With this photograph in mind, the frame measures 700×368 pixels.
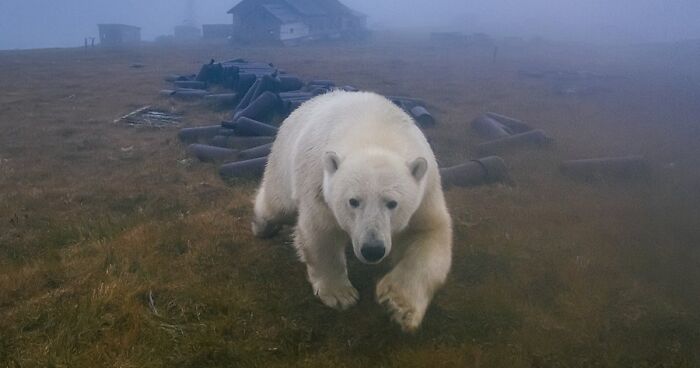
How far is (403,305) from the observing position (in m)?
4.11

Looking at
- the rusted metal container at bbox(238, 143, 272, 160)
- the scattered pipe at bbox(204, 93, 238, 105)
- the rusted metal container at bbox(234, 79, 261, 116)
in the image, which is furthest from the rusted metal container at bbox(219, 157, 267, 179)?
the scattered pipe at bbox(204, 93, 238, 105)

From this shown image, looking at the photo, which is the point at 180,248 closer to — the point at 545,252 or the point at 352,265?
the point at 352,265

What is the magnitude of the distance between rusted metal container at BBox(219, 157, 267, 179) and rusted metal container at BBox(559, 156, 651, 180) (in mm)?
5565

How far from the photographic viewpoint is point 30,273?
4.95 meters

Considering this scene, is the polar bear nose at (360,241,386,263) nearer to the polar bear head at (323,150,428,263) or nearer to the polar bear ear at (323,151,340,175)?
the polar bear head at (323,150,428,263)

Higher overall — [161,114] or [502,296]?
[161,114]

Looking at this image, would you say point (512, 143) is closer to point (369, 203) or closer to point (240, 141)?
point (240, 141)

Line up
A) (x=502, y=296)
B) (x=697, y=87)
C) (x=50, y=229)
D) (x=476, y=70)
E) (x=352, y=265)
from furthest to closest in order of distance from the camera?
(x=476, y=70) < (x=697, y=87) < (x=50, y=229) < (x=352, y=265) < (x=502, y=296)

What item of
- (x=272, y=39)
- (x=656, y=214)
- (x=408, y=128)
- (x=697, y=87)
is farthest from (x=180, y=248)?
(x=272, y=39)

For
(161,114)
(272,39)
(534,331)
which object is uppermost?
(272,39)

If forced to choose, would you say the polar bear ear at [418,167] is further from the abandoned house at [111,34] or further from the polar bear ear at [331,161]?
the abandoned house at [111,34]

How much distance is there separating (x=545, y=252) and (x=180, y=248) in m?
4.21

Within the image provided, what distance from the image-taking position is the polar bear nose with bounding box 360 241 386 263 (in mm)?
3723

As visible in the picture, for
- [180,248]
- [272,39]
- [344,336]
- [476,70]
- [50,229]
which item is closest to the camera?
[344,336]
